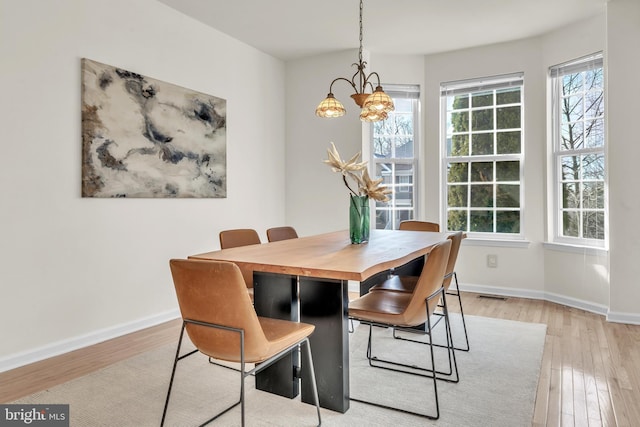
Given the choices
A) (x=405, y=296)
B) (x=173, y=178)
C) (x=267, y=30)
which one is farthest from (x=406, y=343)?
(x=267, y=30)

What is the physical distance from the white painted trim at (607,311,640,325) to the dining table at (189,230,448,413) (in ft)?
8.01

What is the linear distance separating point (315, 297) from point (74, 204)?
2059 mm

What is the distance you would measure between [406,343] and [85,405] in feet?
6.85

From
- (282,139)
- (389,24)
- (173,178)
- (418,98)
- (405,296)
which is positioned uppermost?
(389,24)

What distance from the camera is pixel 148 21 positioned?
3.55m

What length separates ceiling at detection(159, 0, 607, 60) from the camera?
12.2 ft

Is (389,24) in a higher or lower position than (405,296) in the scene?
higher

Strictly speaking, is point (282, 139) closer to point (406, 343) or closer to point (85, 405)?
point (406, 343)

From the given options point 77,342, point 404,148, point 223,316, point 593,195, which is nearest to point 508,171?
point 593,195

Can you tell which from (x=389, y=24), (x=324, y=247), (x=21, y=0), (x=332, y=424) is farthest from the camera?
(x=389, y=24)

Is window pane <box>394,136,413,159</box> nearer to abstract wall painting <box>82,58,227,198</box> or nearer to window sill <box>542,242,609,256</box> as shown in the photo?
window sill <box>542,242,609,256</box>

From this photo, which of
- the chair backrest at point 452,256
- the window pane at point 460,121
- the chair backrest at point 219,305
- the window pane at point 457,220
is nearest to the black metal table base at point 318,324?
the chair backrest at point 219,305

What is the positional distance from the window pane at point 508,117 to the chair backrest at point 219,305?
4.17 m

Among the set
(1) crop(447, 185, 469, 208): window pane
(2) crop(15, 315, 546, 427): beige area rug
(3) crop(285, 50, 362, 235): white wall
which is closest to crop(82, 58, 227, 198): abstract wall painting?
(3) crop(285, 50, 362, 235): white wall
